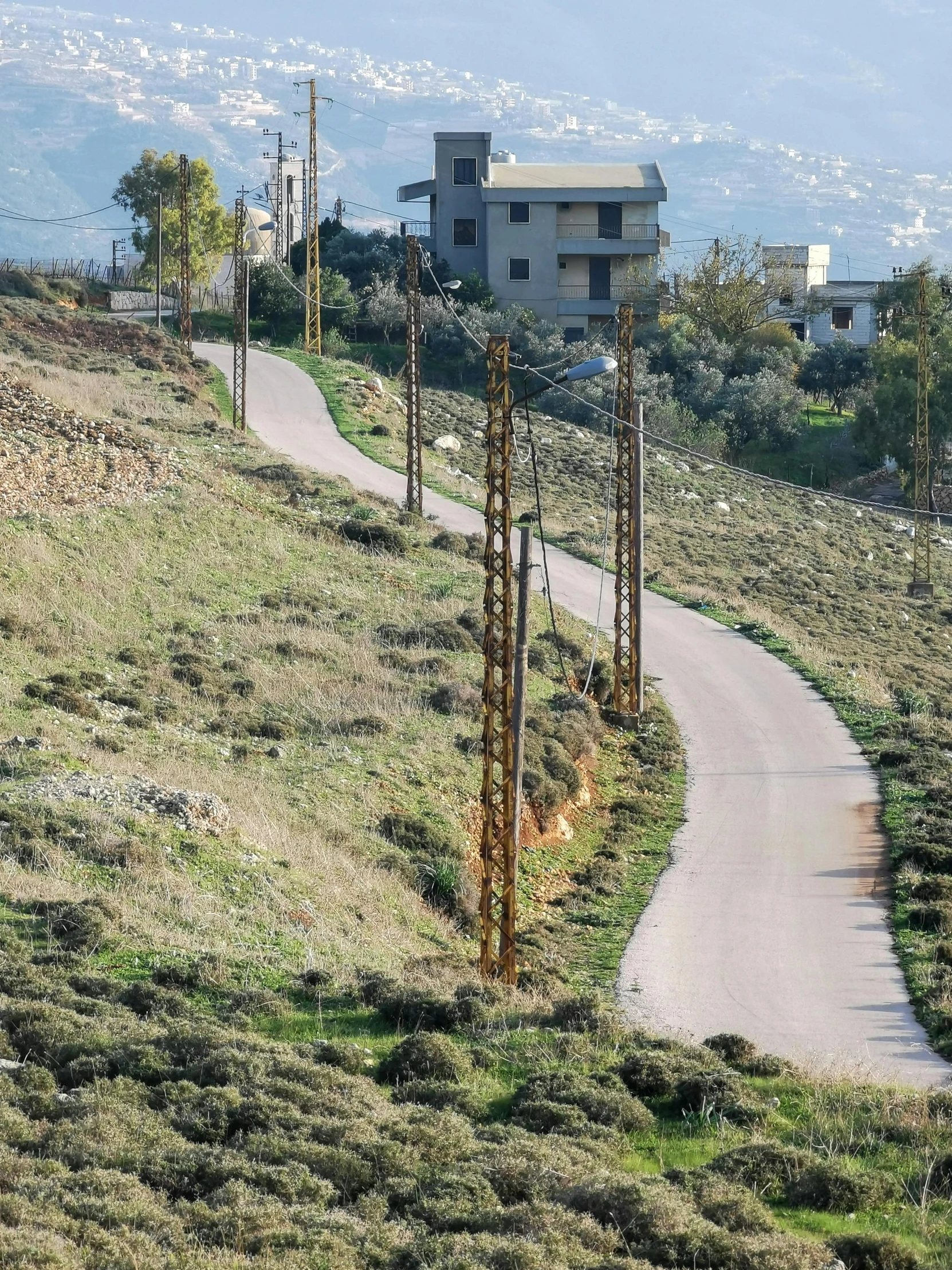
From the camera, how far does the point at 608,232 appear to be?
8388cm

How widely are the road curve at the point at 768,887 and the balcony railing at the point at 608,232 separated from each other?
50.7m

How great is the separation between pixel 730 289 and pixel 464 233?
617 inches

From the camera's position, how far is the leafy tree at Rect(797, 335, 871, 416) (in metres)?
85.3

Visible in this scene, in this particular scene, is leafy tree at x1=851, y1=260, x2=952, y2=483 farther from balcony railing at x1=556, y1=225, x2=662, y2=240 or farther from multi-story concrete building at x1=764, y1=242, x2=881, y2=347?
multi-story concrete building at x1=764, y1=242, x2=881, y2=347

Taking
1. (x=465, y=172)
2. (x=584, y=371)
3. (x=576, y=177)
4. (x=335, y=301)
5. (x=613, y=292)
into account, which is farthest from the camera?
(x=576, y=177)

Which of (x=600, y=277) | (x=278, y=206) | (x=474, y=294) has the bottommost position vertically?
(x=474, y=294)

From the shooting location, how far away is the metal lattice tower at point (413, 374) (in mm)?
37875

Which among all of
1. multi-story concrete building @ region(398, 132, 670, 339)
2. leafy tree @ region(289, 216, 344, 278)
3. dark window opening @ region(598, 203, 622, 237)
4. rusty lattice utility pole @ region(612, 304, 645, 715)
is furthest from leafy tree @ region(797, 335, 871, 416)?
rusty lattice utility pole @ region(612, 304, 645, 715)

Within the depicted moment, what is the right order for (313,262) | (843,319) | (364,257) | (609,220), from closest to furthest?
(313,262)
(609,220)
(364,257)
(843,319)

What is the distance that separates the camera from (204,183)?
308 ft

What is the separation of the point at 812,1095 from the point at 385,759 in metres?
10.8

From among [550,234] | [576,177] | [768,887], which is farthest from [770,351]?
[768,887]

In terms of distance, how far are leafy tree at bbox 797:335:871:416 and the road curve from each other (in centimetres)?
5194

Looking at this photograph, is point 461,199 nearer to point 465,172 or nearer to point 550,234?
point 465,172
